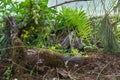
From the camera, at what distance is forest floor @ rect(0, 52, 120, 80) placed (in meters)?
1.39

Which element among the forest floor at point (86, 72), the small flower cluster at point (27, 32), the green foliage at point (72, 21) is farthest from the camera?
the green foliage at point (72, 21)

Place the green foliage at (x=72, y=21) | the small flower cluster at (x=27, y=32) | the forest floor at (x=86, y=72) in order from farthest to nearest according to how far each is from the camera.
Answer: the green foliage at (x=72, y=21)
the small flower cluster at (x=27, y=32)
the forest floor at (x=86, y=72)

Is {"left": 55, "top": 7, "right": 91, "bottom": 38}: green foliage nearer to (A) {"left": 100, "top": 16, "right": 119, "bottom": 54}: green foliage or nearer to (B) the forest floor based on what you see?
(A) {"left": 100, "top": 16, "right": 119, "bottom": 54}: green foliage

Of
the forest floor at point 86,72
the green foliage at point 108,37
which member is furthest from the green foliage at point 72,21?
the forest floor at point 86,72

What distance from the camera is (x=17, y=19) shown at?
177 cm

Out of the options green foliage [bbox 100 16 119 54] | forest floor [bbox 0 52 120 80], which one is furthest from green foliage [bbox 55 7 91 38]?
forest floor [bbox 0 52 120 80]

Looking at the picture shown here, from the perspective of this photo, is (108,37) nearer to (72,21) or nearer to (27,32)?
(72,21)

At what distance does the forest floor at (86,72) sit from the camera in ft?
4.57

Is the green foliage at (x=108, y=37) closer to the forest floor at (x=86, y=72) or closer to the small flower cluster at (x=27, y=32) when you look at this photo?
the forest floor at (x=86, y=72)

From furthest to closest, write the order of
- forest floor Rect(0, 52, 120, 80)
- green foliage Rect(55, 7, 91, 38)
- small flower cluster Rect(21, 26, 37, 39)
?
green foliage Rect(55, 7, 91, 38) → small flower cluster Rect(21, 26, 37, 39) → forest floor Rect(0, 52, 120, 80)

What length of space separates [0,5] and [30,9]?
0.84 feet

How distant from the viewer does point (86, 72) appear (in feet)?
4.84

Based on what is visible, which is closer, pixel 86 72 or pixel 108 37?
pixel 86 72

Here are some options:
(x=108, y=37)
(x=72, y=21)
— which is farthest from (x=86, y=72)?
(x=72, y=21)
